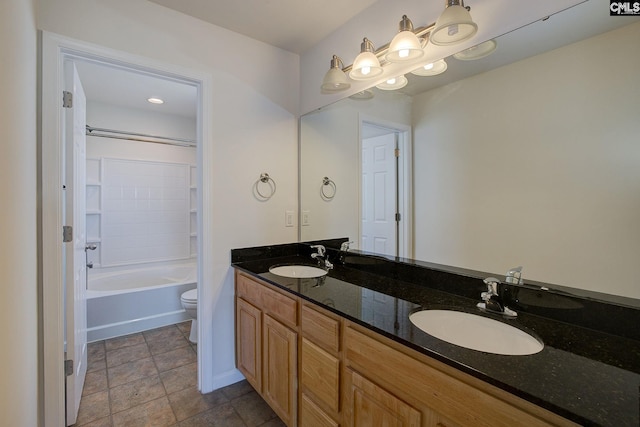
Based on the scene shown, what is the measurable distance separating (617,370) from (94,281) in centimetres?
405

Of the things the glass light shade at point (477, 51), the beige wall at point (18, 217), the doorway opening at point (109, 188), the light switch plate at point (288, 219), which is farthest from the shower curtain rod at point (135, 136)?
the glass light shade at point (477, 51)

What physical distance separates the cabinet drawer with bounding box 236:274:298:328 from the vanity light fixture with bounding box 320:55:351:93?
1284 mm

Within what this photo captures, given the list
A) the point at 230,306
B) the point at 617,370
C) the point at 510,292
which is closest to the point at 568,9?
the point at 510,292

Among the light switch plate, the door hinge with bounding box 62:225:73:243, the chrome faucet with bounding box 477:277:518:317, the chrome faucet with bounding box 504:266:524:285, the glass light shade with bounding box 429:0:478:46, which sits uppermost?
the glass light shade with bounding box 429:0:478:46

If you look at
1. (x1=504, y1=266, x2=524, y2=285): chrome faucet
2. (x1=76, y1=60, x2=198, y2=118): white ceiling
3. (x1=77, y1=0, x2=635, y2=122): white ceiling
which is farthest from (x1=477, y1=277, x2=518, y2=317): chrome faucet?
(x1=76, y1=60, x2=198, y2=118): white ceiling

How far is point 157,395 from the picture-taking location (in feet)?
6.28

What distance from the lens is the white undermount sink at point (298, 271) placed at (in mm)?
1902

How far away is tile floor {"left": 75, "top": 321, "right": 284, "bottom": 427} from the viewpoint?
1698 millimetres

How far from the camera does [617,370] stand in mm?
724

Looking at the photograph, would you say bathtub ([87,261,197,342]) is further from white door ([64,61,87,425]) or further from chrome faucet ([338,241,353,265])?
chrome faucet ([338,241,353,265])

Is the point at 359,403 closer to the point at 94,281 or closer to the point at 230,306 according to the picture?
the point at 230,306

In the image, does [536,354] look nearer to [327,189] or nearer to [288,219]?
[327,189]

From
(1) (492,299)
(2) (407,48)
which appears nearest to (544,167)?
(1) (492,299)

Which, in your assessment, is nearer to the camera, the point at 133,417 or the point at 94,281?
the point at 133,417
